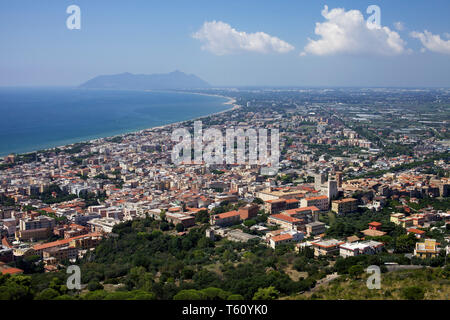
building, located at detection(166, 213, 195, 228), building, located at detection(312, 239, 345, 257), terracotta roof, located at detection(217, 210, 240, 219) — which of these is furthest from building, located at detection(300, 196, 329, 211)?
building, located at detection(312, 239, 345, 257)

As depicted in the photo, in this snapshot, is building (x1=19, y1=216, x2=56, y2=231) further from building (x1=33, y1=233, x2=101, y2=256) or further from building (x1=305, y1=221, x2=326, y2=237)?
building (x1=305, y1=221, x2=326, y2=237)

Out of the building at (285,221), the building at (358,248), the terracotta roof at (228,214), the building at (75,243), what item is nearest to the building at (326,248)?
the building at (358,248)

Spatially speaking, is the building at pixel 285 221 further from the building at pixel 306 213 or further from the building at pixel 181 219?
the building at pixel 181 219

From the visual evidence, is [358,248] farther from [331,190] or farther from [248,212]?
[331,190]

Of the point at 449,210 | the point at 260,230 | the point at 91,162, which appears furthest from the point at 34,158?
the point at 449,210

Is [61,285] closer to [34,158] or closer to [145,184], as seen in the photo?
[145,184]
